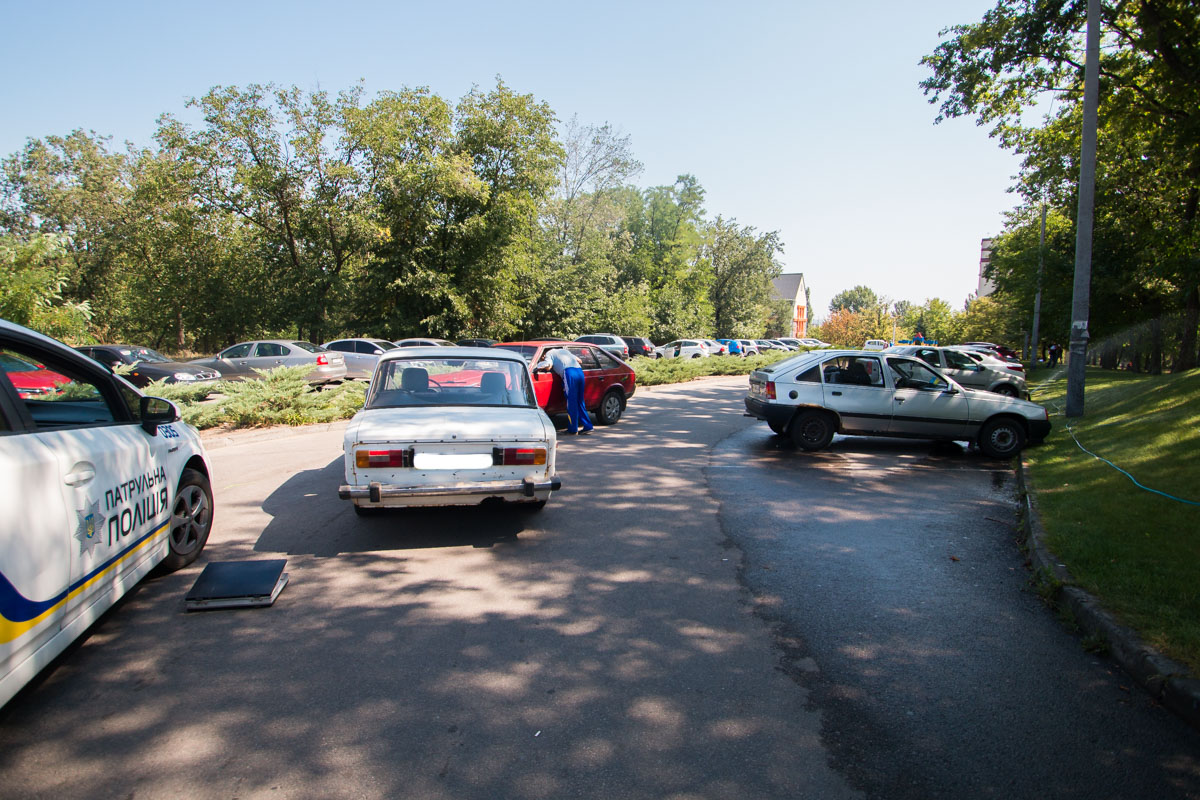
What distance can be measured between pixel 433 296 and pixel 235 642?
1105 inches

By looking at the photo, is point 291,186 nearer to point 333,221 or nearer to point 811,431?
point 333,221

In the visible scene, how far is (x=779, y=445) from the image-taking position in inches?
460

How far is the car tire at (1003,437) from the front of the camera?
1080 cm

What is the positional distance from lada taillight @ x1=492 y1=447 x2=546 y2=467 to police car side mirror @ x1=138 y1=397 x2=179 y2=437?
2298 mm

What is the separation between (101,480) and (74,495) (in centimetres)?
32

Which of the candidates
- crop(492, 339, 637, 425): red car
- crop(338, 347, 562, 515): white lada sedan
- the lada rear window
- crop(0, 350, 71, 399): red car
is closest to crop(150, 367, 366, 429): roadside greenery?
crop(492, 339, 637, 425): red car

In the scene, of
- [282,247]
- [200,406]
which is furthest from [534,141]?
[200,406]

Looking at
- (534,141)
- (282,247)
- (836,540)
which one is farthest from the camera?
(282,247)

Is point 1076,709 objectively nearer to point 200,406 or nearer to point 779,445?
point 779,445

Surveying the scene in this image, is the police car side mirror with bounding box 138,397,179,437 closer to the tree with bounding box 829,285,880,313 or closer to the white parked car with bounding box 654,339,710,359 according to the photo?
the white parked car with bounding box 654,339,710,359

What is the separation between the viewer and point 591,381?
13.1 meters

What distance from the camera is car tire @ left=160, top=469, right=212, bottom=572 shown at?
5055mm

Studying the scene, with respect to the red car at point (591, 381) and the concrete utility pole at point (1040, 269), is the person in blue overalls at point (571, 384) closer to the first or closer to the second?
the red car at point (591, 381)

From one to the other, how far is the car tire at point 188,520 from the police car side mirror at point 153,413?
60 centimetres
